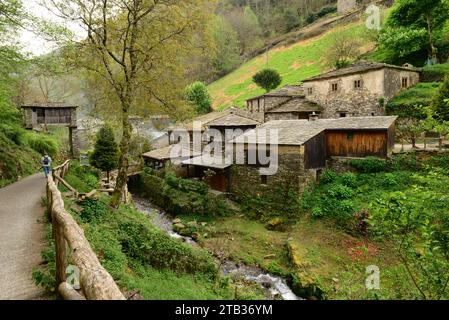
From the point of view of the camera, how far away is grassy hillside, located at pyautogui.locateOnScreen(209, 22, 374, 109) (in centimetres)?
4875

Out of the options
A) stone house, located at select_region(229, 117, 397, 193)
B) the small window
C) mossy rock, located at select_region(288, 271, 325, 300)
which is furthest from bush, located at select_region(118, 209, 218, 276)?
the small window

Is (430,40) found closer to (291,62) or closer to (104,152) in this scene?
(291,62)

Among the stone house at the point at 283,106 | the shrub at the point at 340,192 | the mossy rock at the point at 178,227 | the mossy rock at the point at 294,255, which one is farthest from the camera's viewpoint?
the stone house at the point at 283,106

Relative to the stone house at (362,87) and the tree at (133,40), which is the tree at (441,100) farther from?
the tree at (133,40)

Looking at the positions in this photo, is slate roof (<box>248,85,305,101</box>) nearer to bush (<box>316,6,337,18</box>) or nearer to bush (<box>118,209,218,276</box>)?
bush (<box>118,209,218,276</box>)

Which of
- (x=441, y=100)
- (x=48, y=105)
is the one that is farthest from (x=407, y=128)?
(x=48, y=105)

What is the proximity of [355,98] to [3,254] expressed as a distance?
99.2 feet

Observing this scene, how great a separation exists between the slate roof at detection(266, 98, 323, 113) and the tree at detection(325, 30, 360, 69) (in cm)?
1055

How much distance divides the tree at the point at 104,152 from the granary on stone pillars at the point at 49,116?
6908mm

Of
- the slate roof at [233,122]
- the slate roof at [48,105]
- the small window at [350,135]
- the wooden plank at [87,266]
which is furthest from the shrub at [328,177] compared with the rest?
the slate roof at [48,105]

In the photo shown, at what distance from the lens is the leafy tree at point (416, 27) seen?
30.9 meters

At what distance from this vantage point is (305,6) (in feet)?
238
